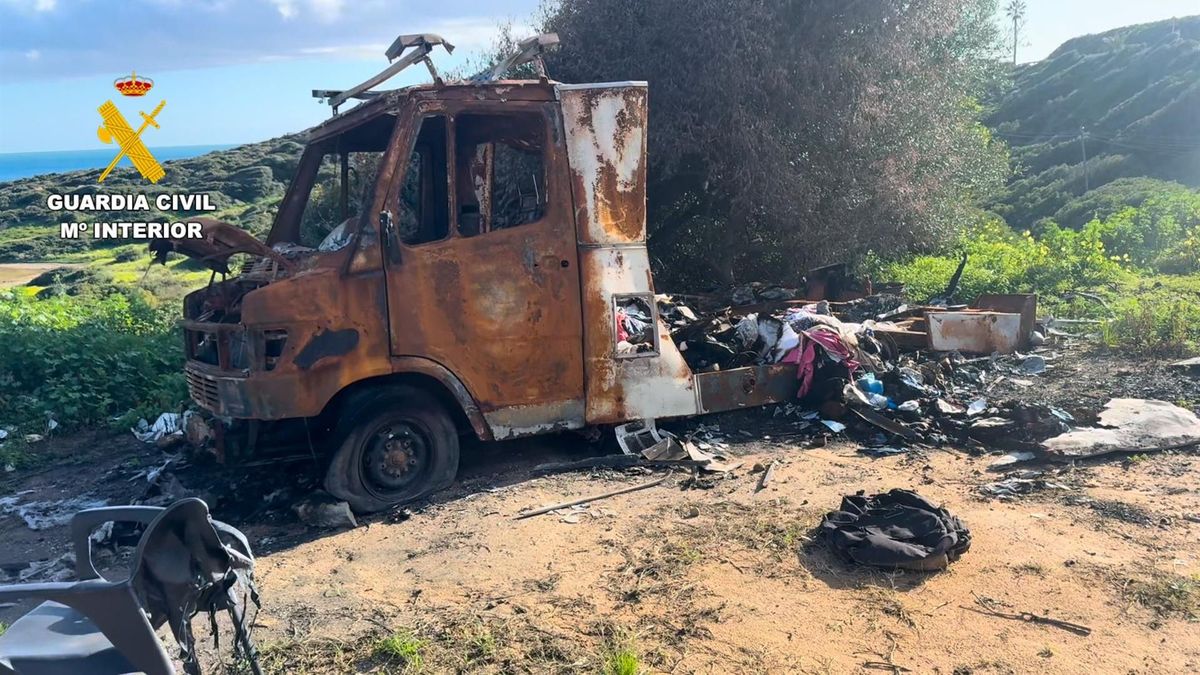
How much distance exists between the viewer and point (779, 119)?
412 inches

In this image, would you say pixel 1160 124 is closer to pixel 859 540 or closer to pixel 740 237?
pixel 740 237

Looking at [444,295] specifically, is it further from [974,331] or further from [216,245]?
[974,331]

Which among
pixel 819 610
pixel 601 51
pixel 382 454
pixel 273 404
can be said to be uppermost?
pixel 601 51

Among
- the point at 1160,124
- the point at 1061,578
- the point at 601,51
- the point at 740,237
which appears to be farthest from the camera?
the point at 1160,124

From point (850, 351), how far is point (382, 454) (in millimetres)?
3733

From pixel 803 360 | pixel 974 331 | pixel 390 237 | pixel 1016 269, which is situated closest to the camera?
pixel 390 237

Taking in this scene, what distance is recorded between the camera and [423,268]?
5.22 metres

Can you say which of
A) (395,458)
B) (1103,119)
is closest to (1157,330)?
(395,458)

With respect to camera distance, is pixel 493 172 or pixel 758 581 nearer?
pixel 758 581

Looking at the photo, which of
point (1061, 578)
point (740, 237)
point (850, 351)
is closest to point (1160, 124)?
point (740, 237)

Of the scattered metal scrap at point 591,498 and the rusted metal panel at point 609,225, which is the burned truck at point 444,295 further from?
the scattered metal scrap at point 591,498

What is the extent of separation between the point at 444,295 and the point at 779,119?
653 cm

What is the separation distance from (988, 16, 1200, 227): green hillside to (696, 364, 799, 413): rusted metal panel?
24550mm

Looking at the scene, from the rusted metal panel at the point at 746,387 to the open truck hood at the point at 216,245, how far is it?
305 centimetres
